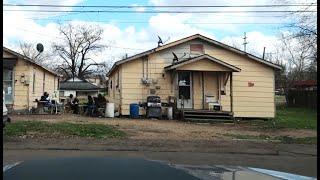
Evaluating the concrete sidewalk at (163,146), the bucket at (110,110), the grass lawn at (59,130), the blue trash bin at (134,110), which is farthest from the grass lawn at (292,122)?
the grass lawn at (59,130)

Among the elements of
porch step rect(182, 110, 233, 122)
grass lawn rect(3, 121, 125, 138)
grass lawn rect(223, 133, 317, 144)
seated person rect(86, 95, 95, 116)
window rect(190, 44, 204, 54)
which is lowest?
grass lawn rect(223, 133, 317, 144)

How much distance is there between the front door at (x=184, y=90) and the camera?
28.0 m

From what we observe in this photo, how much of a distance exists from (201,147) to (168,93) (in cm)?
1325

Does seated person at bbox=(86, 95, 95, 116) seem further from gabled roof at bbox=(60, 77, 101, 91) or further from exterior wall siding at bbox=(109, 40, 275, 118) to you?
gabled roof at bbox=(60, 77, 101, 91)

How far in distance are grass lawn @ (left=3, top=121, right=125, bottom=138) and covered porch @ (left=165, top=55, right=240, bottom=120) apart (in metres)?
9.19

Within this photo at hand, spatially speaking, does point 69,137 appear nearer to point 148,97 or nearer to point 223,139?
point 223,139

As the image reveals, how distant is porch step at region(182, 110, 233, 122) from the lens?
26.2m

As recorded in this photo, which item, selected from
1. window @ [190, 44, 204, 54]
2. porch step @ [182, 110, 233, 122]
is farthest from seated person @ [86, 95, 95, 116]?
window @ [190, 44, 204, 54]

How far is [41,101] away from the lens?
29031mm

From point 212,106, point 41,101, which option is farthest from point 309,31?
point 41,101

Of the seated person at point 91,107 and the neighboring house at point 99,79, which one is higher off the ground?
the neighboring house at point 99,79

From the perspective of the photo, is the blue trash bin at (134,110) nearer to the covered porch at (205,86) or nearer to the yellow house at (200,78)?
the yellow house at (200,78)

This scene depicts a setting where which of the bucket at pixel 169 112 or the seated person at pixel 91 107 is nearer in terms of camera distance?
the bucket at pixel 169 112

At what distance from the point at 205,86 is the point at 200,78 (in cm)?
51
